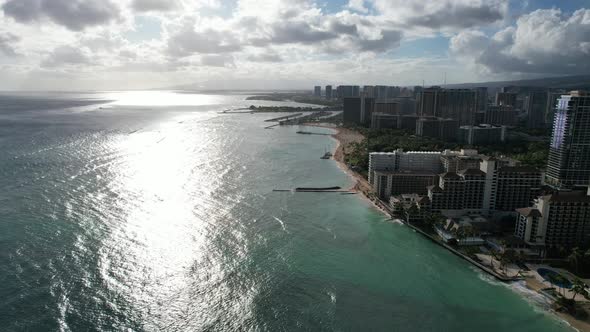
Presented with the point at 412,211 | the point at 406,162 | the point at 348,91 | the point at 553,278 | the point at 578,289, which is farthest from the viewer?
the point at 348,91

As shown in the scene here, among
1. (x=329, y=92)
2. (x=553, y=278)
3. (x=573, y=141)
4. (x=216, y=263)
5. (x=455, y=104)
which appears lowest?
(x=553, y=278)

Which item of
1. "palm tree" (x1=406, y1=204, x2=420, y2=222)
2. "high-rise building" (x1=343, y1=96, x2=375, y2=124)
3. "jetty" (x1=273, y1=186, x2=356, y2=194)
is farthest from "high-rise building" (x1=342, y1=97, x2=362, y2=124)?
"palm tree" (x1=406, y1=204, x2=420, y2=222)

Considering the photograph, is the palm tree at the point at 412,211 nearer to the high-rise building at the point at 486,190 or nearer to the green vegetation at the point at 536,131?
the high-rise building at the point at 486,190

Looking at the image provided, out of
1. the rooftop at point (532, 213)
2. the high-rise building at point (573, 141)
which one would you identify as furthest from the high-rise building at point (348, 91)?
the rooftop at point (532, 213)

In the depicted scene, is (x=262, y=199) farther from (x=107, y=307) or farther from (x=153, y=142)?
(x=153, y=142)

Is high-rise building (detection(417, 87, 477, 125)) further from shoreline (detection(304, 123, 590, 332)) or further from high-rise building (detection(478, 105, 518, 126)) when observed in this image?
shoreline (detection(304, 123, 590, 332))

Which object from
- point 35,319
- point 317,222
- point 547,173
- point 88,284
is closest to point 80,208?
point 88,284

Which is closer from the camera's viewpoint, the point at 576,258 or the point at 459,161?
the point at 576,258

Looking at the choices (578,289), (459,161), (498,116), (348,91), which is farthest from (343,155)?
(348,91)

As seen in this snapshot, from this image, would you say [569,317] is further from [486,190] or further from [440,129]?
[440,129]
